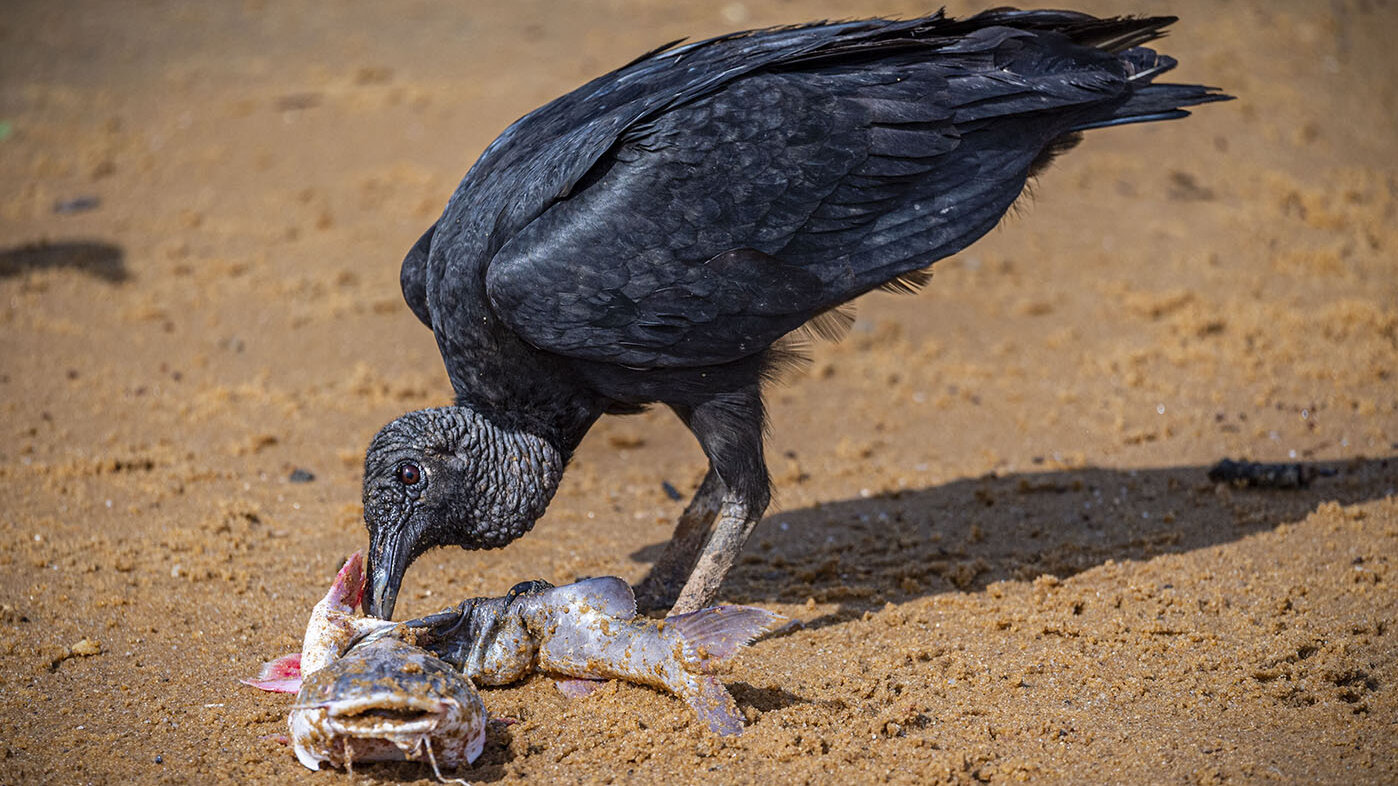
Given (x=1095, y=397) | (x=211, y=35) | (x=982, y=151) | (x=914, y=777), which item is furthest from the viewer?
(x=211, y=35)

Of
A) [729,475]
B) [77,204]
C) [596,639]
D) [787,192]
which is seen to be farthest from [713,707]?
[77,204]

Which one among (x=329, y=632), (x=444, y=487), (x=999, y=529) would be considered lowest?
(x=999, y=529)

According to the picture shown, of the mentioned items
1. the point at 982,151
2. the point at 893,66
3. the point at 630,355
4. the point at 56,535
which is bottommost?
the point at 56,535

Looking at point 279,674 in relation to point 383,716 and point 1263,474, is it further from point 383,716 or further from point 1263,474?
point 1263,474

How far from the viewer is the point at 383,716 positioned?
9.42 ft

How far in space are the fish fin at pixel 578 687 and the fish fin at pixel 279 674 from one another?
749 millimetres

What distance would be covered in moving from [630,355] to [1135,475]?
257cm

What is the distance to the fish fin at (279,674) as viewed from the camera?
11.2 ft

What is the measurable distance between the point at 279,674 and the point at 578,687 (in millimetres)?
869

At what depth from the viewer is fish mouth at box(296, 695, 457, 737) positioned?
2820 mm

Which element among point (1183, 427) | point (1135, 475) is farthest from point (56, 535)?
point (1183, 427)

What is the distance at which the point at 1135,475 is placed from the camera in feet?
16.9

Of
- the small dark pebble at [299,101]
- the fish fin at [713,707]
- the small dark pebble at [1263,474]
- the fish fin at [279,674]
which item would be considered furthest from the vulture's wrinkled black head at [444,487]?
the small dark pebble at [299,101]

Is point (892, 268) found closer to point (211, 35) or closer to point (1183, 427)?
point (1183, 427)
